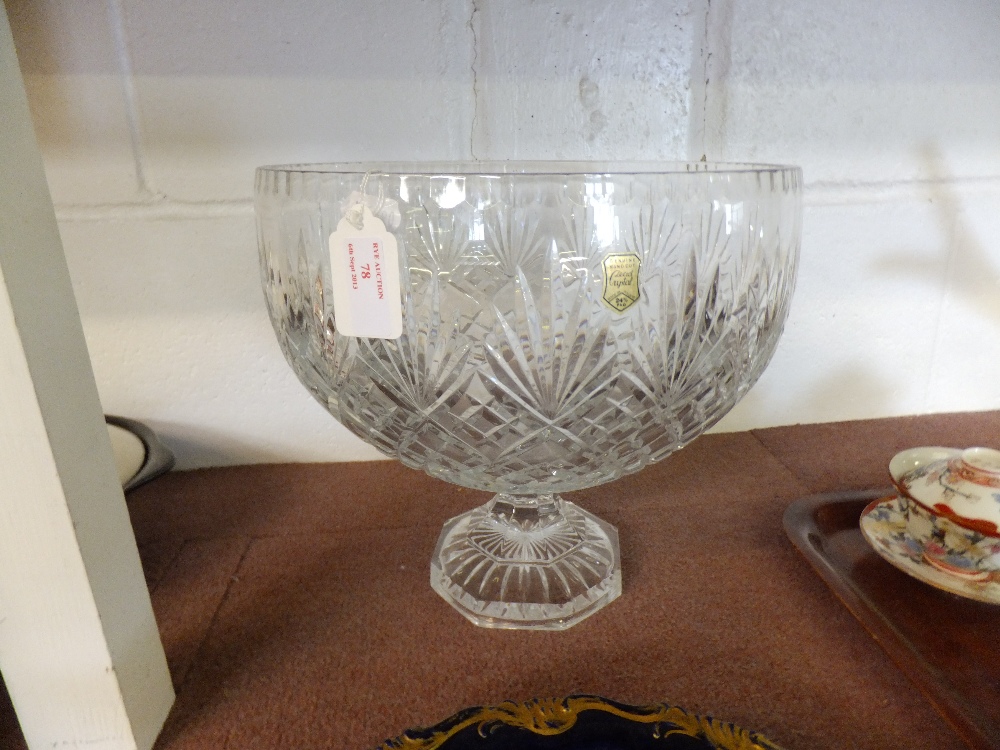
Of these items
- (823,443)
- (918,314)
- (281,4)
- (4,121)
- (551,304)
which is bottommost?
(823,443)

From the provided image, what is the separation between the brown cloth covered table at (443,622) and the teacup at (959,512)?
8 cm

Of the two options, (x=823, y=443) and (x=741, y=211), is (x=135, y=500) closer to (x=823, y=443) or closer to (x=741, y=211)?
(x=741, y=211)

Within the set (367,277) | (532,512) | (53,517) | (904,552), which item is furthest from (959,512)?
Answer: (53,517)

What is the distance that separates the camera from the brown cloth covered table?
385 millimetres

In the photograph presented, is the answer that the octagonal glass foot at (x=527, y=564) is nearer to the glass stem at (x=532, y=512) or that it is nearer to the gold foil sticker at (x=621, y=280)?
the glass stem at (x=532, y=512)

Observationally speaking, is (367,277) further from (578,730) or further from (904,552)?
(904,552)

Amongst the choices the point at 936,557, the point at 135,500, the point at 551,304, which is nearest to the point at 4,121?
the point at 551,304

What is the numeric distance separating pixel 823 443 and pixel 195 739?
2.07 ft

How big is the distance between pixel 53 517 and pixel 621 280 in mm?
286

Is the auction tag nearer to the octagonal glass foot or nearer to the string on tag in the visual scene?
the string on tag

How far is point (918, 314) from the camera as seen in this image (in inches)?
29.6

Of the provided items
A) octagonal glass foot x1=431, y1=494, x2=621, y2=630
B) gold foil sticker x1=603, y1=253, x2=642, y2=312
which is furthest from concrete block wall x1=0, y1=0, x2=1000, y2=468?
gold foil sticker x1=603, y1=253, x2=642, y2=312

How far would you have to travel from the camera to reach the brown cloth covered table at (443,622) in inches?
15.1

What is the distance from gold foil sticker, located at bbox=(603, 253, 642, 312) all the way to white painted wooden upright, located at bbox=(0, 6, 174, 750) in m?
0.25
